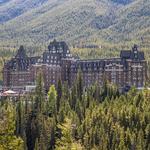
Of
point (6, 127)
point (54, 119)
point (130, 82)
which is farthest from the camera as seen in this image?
point (130, 82)

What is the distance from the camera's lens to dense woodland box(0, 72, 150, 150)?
115 m

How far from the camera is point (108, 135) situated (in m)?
120

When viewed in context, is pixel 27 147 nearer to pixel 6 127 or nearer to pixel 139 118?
pixel 139 118

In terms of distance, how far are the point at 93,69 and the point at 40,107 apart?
196 ft

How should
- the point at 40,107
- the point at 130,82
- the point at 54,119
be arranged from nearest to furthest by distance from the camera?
the point at 54,119
the point at 40,107
the point at 130,82

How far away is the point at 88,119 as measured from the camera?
128 meters

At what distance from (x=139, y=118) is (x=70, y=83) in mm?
78615

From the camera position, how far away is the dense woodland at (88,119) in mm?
114875

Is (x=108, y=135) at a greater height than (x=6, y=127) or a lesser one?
lesser

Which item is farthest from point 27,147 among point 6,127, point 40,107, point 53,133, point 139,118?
point 6,127

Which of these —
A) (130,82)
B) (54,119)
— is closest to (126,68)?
(130,82)

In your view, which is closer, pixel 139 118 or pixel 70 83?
pixel 139 118

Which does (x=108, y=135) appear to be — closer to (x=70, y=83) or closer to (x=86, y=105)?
(x=86, y=105)

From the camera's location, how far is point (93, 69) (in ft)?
646
